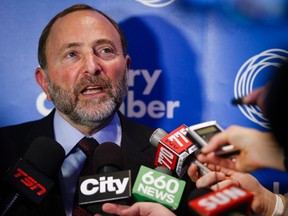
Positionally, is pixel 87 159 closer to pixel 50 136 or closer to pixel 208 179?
pixel 50 136

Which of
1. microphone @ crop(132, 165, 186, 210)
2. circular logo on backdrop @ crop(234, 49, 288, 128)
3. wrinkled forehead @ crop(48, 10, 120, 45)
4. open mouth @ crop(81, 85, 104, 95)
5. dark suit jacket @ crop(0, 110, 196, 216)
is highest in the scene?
wrinkled forehead @ crop(48, 10, 120, 45)

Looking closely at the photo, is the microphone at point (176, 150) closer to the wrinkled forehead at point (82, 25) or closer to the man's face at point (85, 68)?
the man's face at point (85, 68)

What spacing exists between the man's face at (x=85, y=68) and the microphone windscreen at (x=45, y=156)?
12.3 inches

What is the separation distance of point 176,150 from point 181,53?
66cm

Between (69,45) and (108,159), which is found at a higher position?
(69,45)

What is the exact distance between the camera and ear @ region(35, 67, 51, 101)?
2.00m

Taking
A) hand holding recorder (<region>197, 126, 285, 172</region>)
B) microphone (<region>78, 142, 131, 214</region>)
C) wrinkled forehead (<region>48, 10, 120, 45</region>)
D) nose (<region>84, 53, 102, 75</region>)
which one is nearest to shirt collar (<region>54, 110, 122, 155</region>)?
nose (<region>84, 53, 102, 75</region>)

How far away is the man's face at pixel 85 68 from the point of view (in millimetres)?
1873

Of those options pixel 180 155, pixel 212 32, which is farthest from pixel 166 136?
pixel 212 32

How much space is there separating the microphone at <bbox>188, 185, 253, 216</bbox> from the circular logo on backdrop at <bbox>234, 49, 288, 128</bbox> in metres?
1.01

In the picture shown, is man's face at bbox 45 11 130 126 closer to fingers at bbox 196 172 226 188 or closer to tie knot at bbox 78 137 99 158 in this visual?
tie knot at bbox 78 137 99 158

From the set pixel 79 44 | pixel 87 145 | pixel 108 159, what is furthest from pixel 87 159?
pixel 79 44

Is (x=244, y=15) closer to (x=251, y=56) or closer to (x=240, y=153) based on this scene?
(x=251, y=56)

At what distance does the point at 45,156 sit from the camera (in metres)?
1.52
